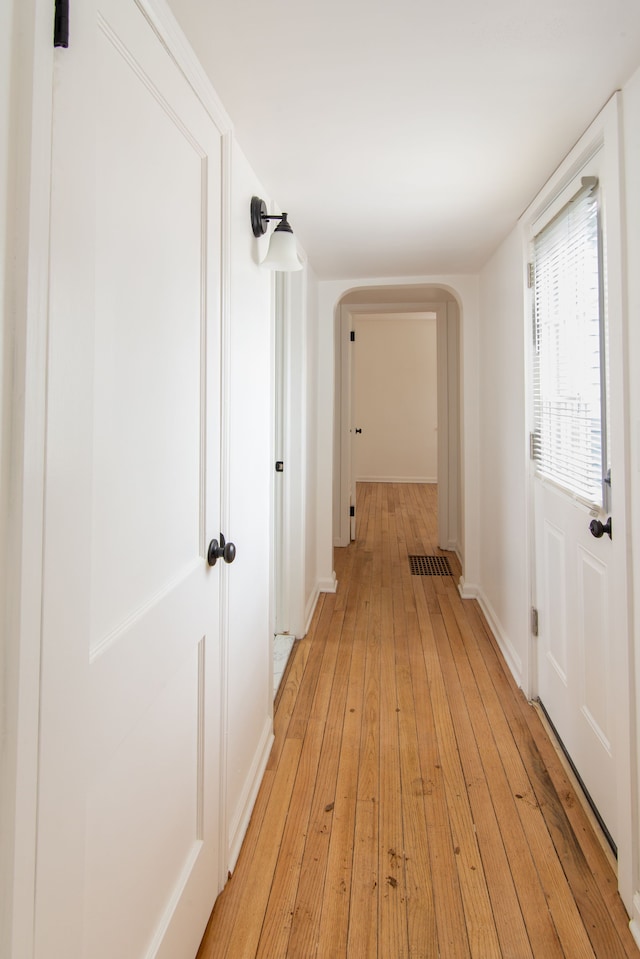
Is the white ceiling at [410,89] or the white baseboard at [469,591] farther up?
the white ceiling at [410,89]

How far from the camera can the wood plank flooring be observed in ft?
4.31

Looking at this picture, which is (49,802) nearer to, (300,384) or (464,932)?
(464,932)

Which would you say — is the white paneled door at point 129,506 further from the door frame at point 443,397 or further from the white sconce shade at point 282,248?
the door frame at point 443,397

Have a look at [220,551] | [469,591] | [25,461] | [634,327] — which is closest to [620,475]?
[634,327]

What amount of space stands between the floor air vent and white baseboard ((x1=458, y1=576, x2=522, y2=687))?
382 mm

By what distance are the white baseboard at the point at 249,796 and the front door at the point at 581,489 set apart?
108 centimetres

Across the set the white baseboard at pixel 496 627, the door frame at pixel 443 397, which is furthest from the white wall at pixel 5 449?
the door frame at pixel 443 397

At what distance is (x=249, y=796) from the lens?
1739 millimetres

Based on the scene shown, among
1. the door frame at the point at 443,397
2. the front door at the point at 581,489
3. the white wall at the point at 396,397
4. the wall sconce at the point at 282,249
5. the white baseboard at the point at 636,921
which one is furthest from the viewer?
the white wall at the point at 396,397

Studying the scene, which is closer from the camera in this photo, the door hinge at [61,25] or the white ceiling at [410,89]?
the door hinge at [61,25]

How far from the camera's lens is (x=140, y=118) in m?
0.93

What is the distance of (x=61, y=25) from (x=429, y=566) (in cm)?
419

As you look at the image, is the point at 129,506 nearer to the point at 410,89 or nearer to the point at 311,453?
the point at 410,89

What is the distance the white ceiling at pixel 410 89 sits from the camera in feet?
3.70
